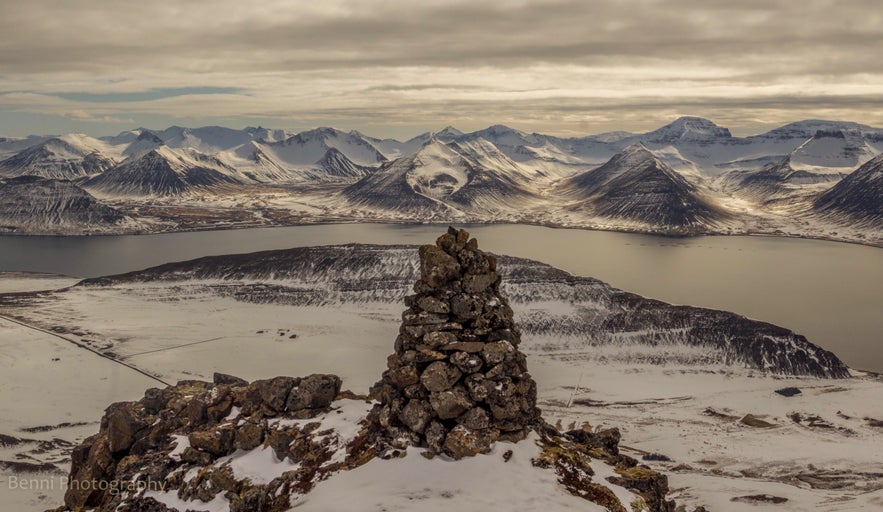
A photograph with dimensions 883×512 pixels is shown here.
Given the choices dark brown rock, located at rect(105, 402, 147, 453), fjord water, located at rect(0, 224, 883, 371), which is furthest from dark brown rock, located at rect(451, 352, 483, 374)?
fjord water, located at rect(0, 224, 883, 371)

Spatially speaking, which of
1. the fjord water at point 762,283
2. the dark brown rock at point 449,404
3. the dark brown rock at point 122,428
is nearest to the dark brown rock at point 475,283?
the dark brown rock at point 449,404

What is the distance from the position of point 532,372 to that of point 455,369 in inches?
2131

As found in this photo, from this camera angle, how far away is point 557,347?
97688mm

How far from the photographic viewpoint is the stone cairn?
117 feet

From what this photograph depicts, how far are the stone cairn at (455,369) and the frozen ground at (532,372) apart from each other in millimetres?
2653

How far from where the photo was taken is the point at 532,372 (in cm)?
8838

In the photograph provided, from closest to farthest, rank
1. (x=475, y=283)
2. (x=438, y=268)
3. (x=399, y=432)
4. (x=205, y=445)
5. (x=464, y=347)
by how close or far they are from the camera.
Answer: (x=399, y=432)
(x=464, y=347)
(x=438, y=268)
(x=475, y=283)
(x=205, y=445)

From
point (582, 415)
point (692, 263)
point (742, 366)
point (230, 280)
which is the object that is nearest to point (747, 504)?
point (582, 415)

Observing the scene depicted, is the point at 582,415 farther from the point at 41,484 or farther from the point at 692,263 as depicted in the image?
the point at 692,263

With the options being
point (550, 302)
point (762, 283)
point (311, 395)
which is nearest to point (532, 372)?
point (550, 302)

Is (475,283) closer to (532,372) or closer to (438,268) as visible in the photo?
(438,268)

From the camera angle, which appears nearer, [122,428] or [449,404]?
[449,404]

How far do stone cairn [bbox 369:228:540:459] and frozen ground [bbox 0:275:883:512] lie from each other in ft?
8.70

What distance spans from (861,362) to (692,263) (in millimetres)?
97749
